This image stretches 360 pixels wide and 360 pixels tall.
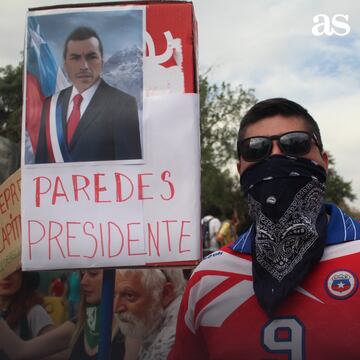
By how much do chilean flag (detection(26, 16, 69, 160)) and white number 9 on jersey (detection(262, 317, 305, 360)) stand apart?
4.13 ft

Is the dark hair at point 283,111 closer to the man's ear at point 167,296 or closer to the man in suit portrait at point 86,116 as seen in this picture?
the man in suit portrait at point 86,116

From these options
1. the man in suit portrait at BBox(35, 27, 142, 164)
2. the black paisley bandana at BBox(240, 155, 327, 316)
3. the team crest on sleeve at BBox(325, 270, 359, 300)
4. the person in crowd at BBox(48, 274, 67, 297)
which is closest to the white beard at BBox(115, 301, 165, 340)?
the person in crowd at BBox(48, 274, 67, 297)

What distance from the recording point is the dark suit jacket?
2.53 metres

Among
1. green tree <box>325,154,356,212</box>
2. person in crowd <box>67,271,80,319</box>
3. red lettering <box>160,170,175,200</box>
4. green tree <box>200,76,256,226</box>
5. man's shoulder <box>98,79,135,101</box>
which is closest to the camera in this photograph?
red lettering <box>160,170,175,200</box>

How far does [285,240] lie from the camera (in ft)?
6.15

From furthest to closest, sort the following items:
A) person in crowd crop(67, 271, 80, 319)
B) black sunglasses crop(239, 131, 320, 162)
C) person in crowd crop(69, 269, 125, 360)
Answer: person in crowd crop(67, 271, 80, 319), person in crowd crop(69, 269, 125, 360), black sunglasses crop(239, 131, 320, 162)

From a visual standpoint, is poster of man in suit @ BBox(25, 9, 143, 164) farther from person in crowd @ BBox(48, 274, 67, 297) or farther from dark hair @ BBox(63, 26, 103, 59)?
person in crowd @ BBox(48, 274, 67, 297)

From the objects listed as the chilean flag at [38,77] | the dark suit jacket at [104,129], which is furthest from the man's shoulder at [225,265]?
the chilean flag at [38,77]

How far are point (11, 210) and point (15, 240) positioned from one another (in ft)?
0.46

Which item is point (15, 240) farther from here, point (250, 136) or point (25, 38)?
point (250, 136)

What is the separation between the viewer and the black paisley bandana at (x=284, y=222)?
1.82 meters

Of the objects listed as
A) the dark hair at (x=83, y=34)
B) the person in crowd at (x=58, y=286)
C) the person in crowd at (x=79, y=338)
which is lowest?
the person in crowd at (x=79, y=338)

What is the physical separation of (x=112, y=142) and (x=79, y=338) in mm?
1239

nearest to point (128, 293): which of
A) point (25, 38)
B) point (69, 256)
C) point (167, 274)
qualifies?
point (167, 274)
